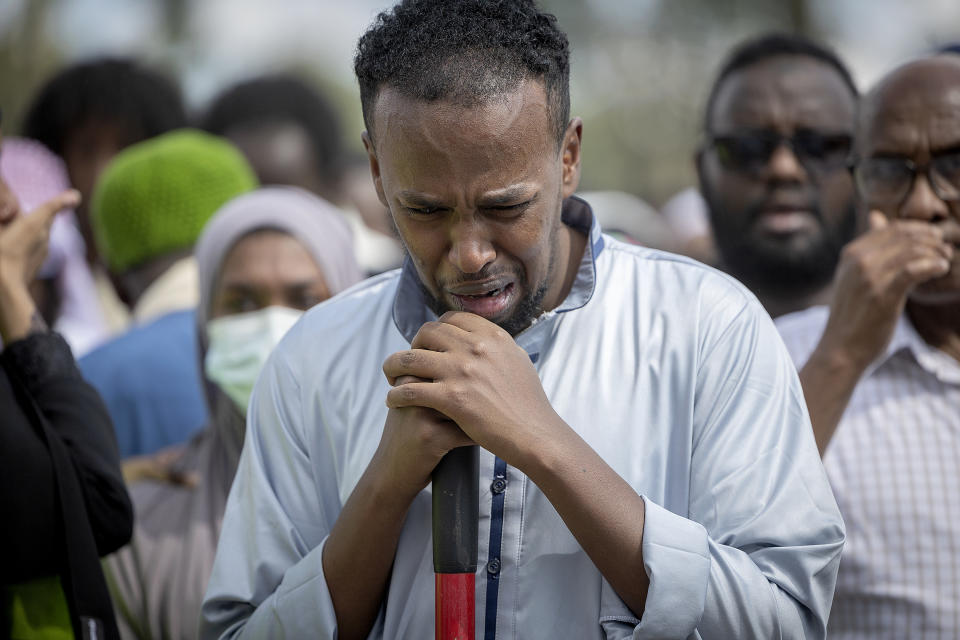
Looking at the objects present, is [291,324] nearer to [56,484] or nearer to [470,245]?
[56,484]

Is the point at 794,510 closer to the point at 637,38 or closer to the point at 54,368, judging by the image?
the point at 54,368

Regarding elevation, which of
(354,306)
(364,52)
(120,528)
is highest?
(364,52)

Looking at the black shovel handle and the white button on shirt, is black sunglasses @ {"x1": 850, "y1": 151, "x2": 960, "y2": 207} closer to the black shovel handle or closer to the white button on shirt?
the white button on shirt

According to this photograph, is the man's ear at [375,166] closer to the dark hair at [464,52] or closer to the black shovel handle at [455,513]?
the dark hair at [464,52]

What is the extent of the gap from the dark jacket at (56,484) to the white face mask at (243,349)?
78cm

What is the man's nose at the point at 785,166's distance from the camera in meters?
4.52

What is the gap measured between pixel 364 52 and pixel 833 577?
1.40 metres

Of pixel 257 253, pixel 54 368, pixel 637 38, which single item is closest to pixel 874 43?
pixel 637 38

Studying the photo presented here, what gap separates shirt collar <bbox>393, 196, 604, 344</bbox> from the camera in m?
2.46

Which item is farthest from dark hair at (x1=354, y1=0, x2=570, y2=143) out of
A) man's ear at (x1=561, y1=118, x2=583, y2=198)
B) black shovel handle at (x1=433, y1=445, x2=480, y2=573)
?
black shovel handle at (x1=433, y1=445, x2=480, y2=573)

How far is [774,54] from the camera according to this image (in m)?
4.84

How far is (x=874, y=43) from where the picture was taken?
16.1m

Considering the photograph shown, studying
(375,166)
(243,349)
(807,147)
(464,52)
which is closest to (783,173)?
(807,147)

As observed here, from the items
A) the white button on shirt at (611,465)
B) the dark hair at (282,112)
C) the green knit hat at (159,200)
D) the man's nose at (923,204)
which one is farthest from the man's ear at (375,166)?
the dark hair at (282,112)
